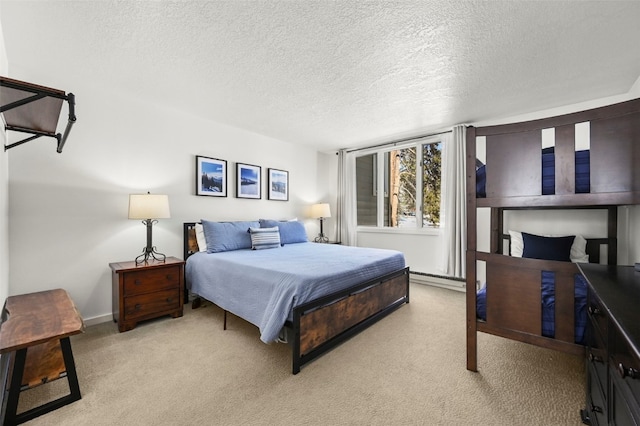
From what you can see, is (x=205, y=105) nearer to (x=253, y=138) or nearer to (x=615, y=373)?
(x=253, y=138)

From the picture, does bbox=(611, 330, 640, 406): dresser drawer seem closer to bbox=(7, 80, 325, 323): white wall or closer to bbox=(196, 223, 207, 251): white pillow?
bbox=(196, 223, 207, 251): white pillow

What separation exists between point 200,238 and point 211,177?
89 centimetres

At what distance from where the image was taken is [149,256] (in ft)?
Answer: 10.5

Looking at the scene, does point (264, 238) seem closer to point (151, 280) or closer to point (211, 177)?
point (211, 177)

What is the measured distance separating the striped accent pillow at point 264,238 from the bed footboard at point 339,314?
1.56 meters

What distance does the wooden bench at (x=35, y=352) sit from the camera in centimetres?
146

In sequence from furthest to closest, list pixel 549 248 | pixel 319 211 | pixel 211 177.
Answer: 1. pixel 319 211
2. pixel 211 177
3. pixel 549 248

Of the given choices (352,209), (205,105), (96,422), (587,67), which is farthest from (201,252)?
(587,67)

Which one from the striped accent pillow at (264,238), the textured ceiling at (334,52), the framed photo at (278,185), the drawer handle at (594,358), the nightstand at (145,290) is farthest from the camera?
the framed photo at (278,185)

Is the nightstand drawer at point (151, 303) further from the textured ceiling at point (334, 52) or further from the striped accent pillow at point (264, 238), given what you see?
the textured ceiling at point (334, 52)

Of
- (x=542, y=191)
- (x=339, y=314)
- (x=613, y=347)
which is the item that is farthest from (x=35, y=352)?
(x=542, y=191)

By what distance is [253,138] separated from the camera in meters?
4.38

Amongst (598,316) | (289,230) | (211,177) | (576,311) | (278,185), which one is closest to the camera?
(598,316)

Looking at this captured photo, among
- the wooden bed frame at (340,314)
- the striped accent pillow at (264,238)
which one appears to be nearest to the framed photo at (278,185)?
the striped accent pillow at (264,238)
